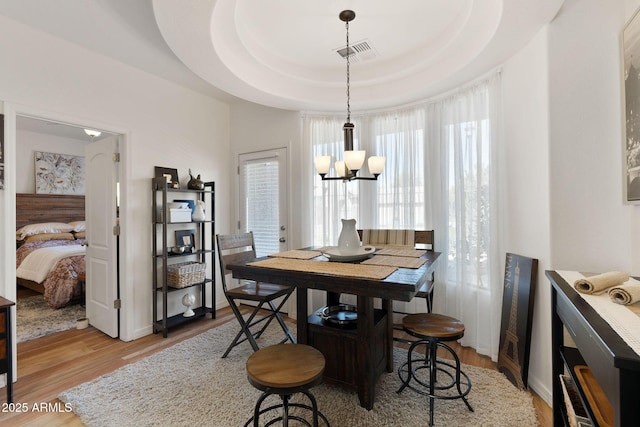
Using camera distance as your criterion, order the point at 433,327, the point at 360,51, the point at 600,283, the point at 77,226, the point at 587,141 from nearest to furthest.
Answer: the point at 600,283 < the point at 587,141 < the point at 433,327 < the point at 360,51 < the point at 77,226

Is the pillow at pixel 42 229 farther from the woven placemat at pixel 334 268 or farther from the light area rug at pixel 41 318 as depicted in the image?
the woven placemat at pixel 334 268

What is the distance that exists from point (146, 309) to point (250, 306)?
4.06ft

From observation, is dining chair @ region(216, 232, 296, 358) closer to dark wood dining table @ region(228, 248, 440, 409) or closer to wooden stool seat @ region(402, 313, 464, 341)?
dark wood dining table @ region(228, 248, 440, 409)

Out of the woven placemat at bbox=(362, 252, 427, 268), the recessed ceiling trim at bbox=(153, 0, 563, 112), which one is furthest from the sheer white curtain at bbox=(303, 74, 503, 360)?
the woven placemat at bbox=(362, 252, 427, 268)

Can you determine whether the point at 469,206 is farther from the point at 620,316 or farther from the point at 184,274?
the point at 184,274

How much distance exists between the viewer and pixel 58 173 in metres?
5.48

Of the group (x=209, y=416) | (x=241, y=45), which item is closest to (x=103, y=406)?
(x=209, y=416)

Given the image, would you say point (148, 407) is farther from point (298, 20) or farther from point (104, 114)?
point (298, 20)

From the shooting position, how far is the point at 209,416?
6.01ft

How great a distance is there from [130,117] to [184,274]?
5.69 ft

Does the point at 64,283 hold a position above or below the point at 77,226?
below

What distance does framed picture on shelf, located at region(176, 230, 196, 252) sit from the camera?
3402 mm

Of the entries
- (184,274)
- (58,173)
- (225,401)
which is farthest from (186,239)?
(58,173)

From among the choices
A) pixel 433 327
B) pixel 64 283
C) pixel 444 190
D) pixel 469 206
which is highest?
pixel 444 190
